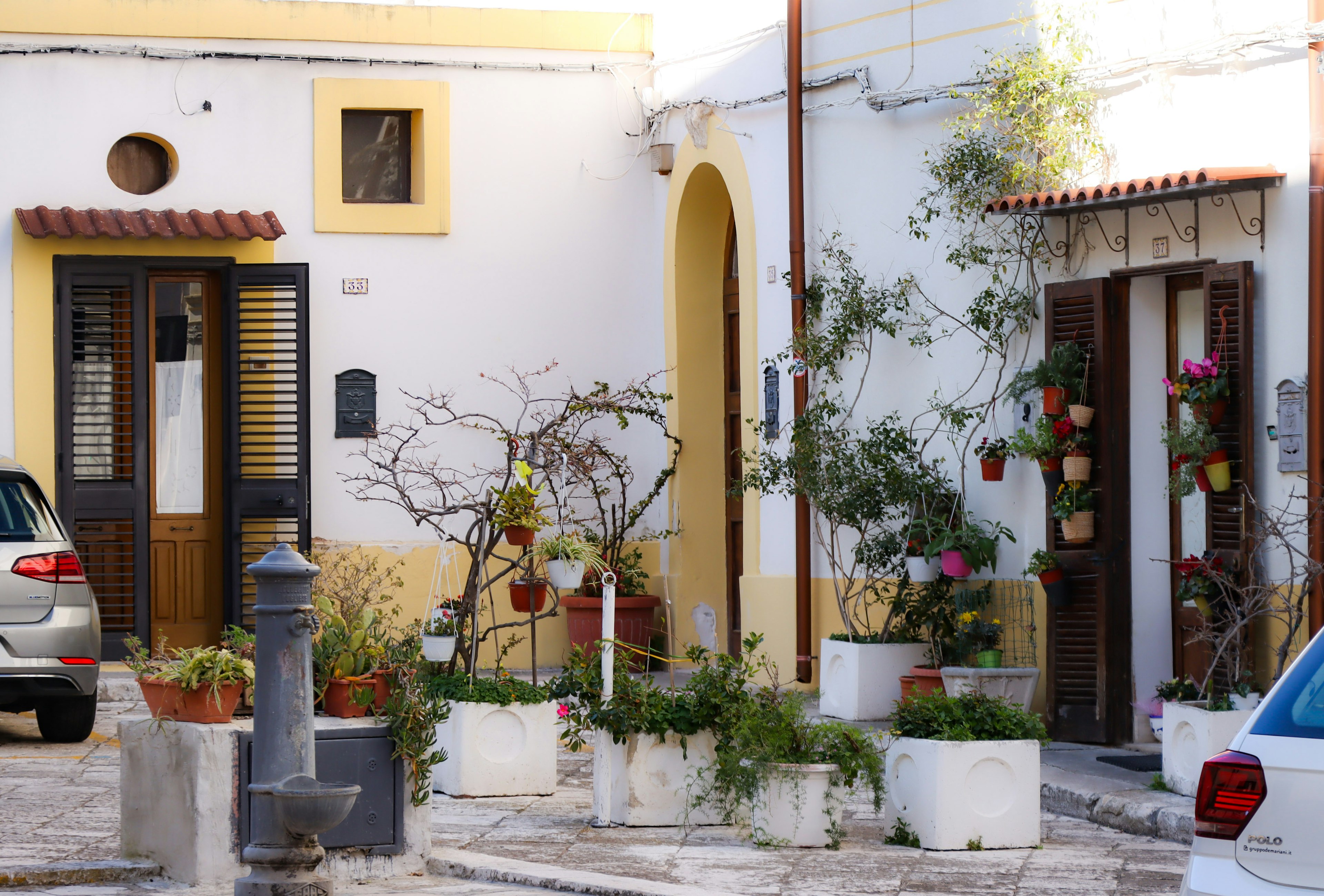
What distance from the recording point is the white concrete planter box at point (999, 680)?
373 inches

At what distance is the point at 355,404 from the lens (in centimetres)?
1262

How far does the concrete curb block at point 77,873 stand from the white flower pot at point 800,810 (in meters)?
2.38

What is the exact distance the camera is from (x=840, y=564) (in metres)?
10.9

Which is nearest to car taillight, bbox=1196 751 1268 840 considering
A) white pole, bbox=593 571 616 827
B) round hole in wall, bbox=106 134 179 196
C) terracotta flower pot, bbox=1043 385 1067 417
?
white pole, bbox=593 571 616 827

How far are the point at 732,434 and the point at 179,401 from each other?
4.16 metres

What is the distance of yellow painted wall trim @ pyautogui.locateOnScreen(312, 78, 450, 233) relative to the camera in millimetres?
12594

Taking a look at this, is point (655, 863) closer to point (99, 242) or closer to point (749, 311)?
point (749, 311)

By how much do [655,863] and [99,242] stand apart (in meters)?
7.52

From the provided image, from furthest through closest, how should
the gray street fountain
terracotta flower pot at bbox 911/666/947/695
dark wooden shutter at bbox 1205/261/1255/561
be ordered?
terracotta flower pot at bbox 911/666/947/695
dark wooden shutter at bbox 1205/261/1255/561
the gray street fountain

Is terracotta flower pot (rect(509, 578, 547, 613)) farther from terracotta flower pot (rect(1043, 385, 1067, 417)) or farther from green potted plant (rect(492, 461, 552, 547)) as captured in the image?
terracotta flower pot (rect(1043, 385, 1067, 417))

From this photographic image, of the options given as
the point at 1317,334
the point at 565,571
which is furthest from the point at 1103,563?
the point at 565,571

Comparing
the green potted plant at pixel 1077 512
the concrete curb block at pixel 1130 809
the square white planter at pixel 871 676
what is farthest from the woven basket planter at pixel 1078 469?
the concrete curb block at pixel 1130 809

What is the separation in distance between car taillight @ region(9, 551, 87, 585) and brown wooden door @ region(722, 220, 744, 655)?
206 inches

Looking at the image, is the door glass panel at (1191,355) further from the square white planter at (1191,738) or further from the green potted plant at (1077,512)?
the square white planter at (1191,738)
